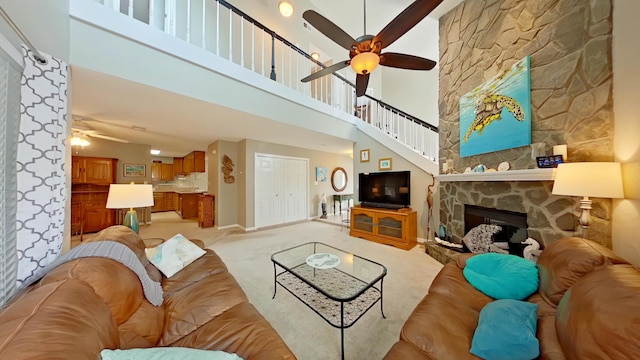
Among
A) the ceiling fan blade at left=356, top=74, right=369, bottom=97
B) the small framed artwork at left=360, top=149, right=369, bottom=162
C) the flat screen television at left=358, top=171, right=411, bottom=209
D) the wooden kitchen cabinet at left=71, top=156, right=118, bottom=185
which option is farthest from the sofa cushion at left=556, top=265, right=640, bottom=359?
the wooden kitchen cabinet at left=71, top=156, right=118, bottom=185

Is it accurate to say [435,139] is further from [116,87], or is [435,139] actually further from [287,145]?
[116,87]

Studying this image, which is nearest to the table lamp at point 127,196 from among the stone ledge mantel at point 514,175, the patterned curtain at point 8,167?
the patterned curtain at point 8,167

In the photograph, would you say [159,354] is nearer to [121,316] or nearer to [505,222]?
[121,316]

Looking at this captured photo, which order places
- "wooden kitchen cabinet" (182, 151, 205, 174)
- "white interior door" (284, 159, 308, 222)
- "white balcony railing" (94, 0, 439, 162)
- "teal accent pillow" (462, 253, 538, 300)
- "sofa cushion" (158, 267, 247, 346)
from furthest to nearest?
"wooden kitchen cabinet" (182, 151, 205, 174) → "white interior door" (284, 159, 308, 222) → "white balcony railing" (94, 0, 439, 162) → "teal accent pillow" (462, 253, 538, 300) → "sofa cushion" (158, 267, 247, 346)

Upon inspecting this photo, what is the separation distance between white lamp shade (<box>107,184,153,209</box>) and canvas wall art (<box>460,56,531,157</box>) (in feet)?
13.3

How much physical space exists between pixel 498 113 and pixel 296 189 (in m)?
4.49

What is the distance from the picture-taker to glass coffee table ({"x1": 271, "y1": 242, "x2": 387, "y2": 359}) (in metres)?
1.77

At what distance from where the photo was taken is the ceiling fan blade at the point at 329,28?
6.37 ft

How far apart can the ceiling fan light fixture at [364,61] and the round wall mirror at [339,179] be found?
15.6ft

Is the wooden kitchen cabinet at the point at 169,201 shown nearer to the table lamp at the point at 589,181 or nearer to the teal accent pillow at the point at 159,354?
the teal accent pillow at the point at 159,354

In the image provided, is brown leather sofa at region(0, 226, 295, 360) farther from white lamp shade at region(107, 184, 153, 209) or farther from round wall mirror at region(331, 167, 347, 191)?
round wall mirror at region(331, 167, 347, 191)

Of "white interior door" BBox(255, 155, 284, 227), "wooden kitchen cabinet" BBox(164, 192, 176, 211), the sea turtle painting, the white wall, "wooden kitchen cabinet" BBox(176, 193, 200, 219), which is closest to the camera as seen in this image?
the white wall

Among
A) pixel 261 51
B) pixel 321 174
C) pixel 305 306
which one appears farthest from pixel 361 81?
pixel 321 174

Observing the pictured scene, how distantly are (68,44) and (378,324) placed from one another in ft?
11.7
